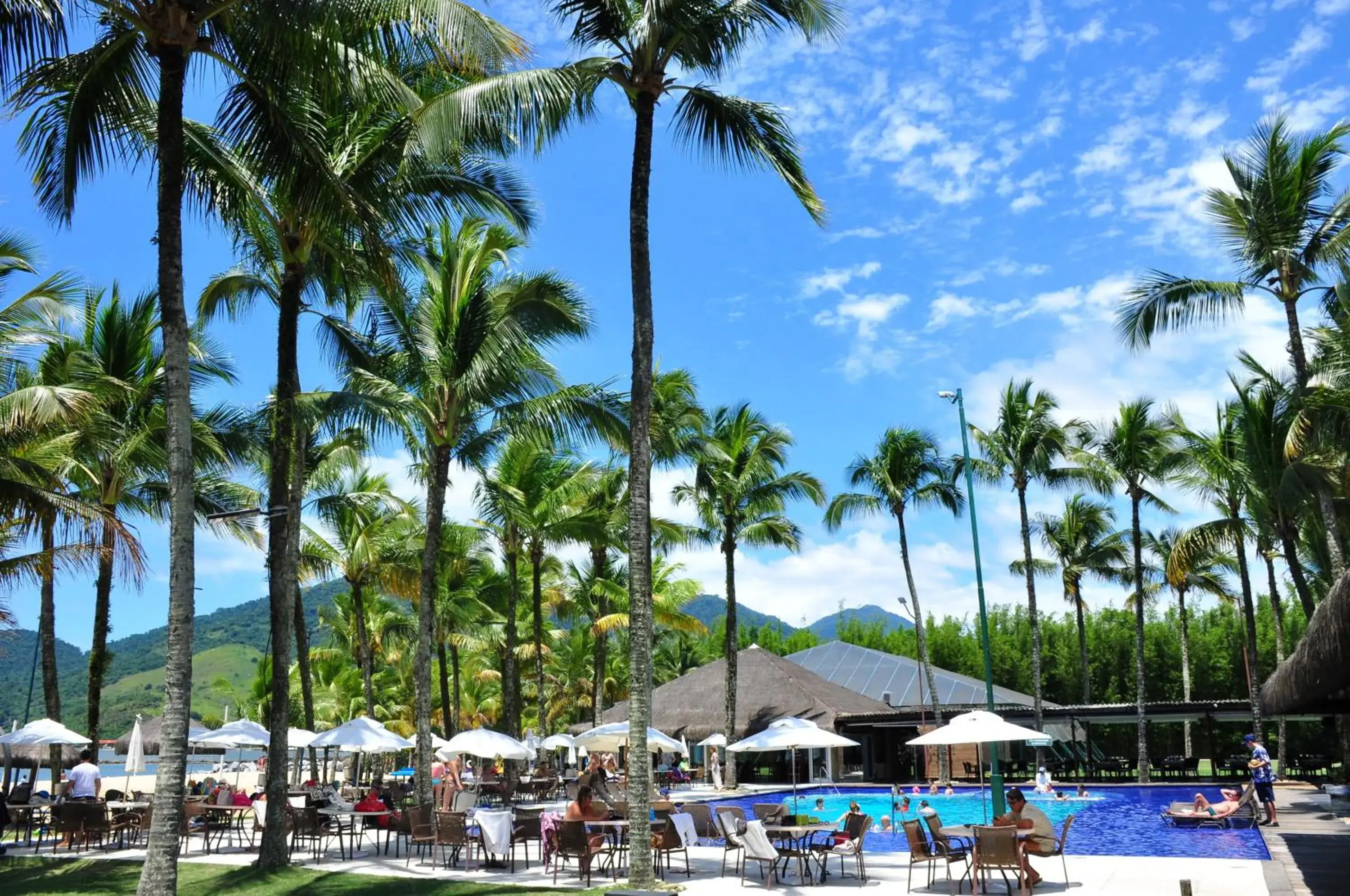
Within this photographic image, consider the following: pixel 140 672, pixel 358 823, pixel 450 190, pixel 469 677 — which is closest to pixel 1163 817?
pixel 358 823

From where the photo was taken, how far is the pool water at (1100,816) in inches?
683

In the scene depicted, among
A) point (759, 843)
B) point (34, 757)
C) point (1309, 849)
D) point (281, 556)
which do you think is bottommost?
point (1309, 849)

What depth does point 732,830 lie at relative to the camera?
46.6 feet

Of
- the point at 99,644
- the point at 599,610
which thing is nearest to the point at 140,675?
the point at 599,610

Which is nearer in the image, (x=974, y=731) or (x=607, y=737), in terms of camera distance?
(x=974, y=731)

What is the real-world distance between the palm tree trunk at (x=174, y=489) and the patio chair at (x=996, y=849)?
8.19 m

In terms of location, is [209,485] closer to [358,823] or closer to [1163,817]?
[358,823]

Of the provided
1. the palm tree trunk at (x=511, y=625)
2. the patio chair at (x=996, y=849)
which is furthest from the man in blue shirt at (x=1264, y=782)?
the palm tree trunk at (x=511, y=625)

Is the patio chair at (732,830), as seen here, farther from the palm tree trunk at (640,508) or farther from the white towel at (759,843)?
the palm tree trunk at (640,508)

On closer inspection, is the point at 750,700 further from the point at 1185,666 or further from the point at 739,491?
the point at 1185,666

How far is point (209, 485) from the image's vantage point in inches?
947

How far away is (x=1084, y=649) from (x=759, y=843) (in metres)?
36.6

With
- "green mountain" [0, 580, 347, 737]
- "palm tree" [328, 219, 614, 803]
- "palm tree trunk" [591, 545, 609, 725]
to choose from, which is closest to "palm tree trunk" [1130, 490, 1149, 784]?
"palm tree trunk" [591, 545, 609, 725]

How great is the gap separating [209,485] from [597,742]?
12823mm
